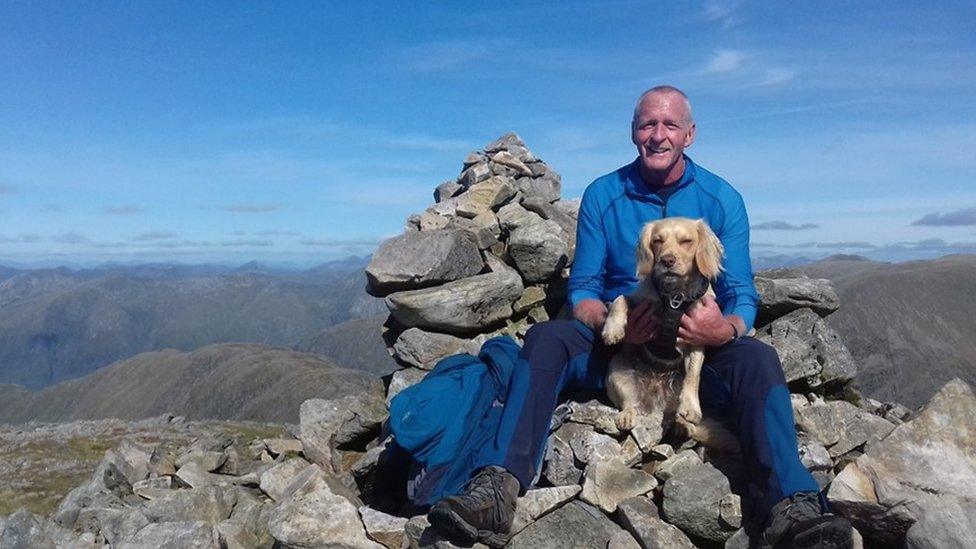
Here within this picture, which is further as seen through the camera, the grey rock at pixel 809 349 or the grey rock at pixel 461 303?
the grey rock at pixel 461 303

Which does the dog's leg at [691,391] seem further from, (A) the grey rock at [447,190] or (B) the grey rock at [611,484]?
(A) the grey rock at [447,190]

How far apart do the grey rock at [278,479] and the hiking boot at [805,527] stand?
19.8ft

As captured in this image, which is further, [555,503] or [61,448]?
[61,448]

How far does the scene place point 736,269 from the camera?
8.23 meters

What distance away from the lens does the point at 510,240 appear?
12.7 m

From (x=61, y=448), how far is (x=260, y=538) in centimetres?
2413

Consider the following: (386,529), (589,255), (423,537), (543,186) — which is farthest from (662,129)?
(543,186)

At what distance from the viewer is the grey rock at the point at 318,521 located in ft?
24.1

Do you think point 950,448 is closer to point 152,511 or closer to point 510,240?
point 510,240

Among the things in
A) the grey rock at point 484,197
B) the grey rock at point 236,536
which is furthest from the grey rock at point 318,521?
the grey rock at point 484,197

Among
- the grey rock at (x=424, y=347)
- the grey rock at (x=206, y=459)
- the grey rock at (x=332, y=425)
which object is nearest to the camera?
the grey rock at (x=332, y=425)

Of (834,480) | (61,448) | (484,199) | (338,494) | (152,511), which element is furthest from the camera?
(61,448)

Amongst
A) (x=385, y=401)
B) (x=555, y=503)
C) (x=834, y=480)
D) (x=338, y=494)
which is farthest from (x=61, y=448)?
(x=834, y=480)

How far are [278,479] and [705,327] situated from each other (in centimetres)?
615
